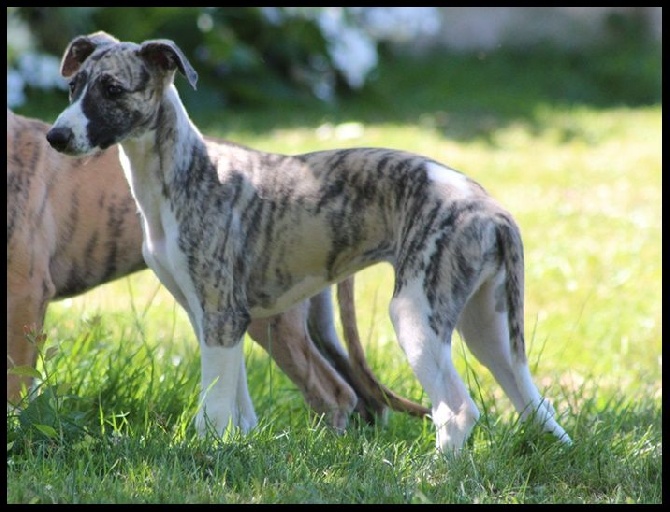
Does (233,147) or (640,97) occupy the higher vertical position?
(233,147)

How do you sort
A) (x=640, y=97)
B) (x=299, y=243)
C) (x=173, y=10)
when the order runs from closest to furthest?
(x=299, y=243)
(x=173, y=10)
(x=640, y=97)

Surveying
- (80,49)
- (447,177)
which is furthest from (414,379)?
(80,49)

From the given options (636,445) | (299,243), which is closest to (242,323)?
(299,243)

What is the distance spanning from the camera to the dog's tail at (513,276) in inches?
167

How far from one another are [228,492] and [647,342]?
3.99 m

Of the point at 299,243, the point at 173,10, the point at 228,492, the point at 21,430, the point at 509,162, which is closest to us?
the point at 228,492

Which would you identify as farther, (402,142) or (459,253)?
(402,142)

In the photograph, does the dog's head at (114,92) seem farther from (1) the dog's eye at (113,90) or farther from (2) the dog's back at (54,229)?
(2) the dog's back at (54,229)

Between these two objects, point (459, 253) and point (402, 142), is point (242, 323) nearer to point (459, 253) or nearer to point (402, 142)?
point (459, 253)

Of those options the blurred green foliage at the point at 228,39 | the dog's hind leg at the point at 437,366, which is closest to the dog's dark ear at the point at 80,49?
the dog's hind leg at the point at 437,366

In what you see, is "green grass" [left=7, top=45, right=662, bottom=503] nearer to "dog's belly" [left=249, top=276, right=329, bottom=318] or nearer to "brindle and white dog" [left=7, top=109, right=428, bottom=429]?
"brindle and white dog" [left=7, top=109, right=428, bottom=429]

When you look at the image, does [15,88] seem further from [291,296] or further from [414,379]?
[291,296]

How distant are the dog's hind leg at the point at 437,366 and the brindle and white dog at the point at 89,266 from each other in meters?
0.70

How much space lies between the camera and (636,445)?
4.67 m
